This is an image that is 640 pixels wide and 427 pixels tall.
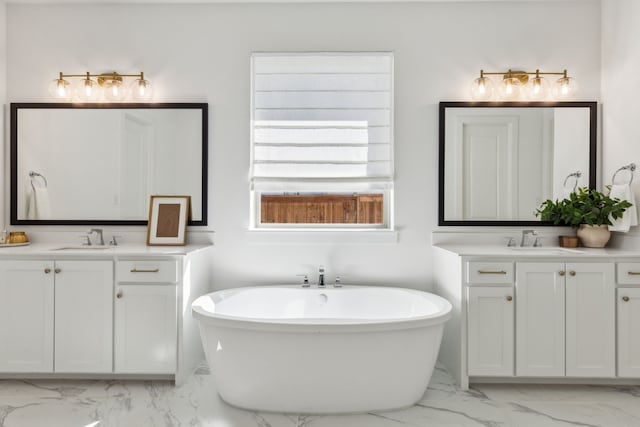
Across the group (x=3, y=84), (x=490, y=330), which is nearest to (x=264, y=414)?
(x=490, y=330)

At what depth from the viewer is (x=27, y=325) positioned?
2.45 metres

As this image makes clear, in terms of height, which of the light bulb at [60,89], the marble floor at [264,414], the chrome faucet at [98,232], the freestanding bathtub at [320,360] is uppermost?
the light bulb at [60,89]

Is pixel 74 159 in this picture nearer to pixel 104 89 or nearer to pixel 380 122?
pixel 104 89

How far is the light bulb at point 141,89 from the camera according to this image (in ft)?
9.45

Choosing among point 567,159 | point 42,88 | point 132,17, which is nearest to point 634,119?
point 567,159

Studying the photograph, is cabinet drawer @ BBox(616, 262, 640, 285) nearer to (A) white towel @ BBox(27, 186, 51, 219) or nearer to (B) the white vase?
(B) the white vase

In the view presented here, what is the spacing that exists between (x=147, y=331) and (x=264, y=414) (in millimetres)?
860

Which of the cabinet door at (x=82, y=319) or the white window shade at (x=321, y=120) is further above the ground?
the white window shade at (x=321, y=120)

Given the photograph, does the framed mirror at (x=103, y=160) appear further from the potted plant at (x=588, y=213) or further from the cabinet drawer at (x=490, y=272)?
the potted plant at (x=588, y=213)

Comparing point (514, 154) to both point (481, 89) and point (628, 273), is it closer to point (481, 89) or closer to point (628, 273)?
point (481, 89)

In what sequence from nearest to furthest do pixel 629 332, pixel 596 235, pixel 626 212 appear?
pixel 629 332 → pixel 626 212 → pixel 596 235

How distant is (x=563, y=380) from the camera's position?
8.05 ft

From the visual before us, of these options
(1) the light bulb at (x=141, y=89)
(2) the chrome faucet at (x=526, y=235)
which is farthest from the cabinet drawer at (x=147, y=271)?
(2) the chrome faucet at (x=526, y=235)

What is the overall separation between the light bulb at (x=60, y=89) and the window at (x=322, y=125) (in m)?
1.30
